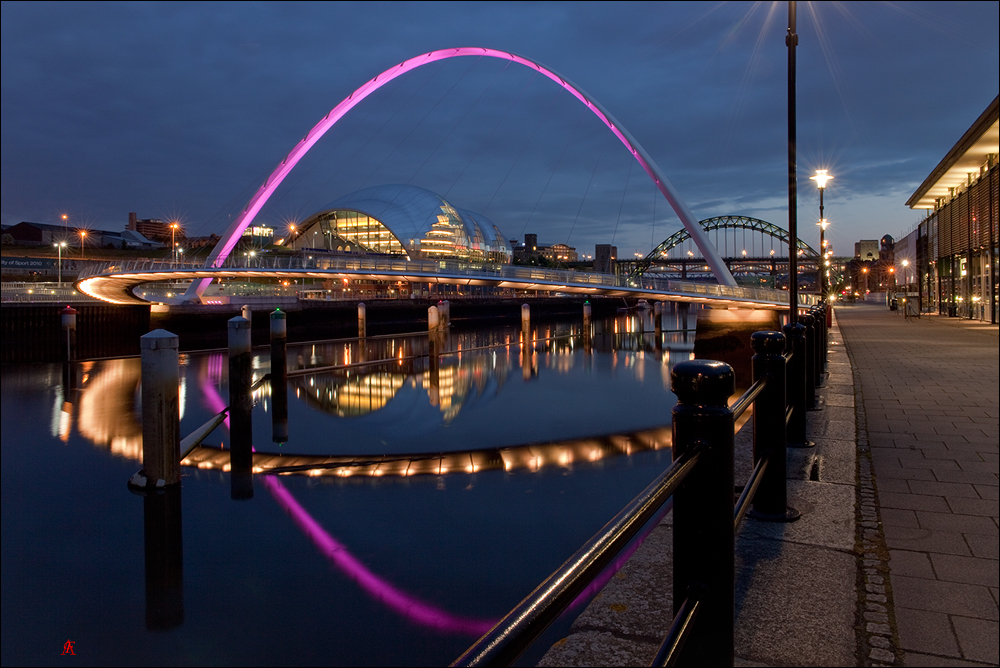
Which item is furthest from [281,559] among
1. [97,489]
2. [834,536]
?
[834,536]

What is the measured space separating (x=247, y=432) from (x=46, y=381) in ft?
51.6

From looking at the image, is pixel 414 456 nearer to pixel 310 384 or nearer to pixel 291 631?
pixel 291 631

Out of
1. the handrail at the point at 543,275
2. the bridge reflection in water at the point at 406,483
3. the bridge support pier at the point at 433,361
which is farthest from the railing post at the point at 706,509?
the handrail at the point at 543,275

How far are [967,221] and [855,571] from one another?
3018 cm

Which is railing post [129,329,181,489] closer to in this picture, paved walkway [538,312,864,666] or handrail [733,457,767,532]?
paved walkway [538,312,864,666]

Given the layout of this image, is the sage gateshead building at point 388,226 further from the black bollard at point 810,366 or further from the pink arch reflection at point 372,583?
the black bollard at point 810,366

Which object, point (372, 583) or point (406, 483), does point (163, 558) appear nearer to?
point (372, 583)

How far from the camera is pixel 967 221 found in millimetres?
26953

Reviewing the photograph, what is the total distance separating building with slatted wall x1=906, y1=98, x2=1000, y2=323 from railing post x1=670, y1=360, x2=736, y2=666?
2208 centimetres

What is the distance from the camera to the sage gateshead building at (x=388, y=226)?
80812mm

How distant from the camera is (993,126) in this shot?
20.1m

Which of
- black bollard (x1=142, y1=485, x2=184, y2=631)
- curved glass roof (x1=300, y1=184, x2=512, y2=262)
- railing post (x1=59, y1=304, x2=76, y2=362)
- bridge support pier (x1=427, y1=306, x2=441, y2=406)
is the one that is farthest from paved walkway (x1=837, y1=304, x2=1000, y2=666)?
curved glass roof (x1=300, y1=184, x2=512, y2=262)

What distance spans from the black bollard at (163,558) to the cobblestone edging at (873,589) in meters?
6.03

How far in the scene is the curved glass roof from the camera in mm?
80500
